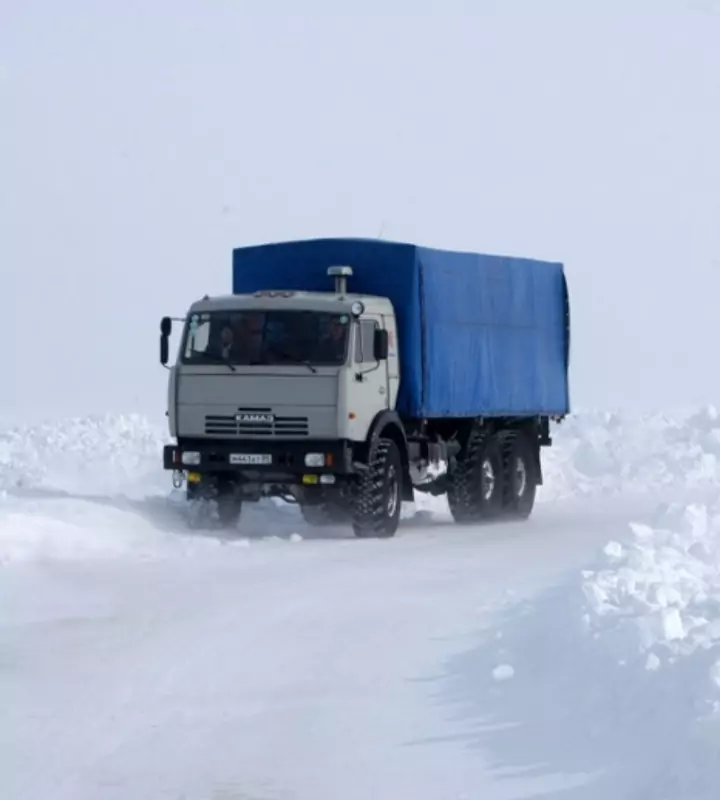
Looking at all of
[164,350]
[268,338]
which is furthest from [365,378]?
[164,350]

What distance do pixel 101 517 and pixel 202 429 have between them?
4.53ft

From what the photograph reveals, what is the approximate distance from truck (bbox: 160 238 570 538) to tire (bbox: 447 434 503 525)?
0.06 ft

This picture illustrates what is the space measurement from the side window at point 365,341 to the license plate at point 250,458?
4.41 ft

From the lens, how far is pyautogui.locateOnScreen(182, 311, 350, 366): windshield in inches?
746

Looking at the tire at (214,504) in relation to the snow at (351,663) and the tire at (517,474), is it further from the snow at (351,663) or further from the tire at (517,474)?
the tire at (517,474)

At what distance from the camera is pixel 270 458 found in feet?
62.1

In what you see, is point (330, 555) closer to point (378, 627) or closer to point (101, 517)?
point (101, 517)

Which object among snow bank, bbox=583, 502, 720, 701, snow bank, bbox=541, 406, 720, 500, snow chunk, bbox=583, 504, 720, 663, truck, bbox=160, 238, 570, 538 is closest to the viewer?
snow bank, bbox=583, 502, 720, 701

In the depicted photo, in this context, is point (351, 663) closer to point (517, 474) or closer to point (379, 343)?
point (379, 343)

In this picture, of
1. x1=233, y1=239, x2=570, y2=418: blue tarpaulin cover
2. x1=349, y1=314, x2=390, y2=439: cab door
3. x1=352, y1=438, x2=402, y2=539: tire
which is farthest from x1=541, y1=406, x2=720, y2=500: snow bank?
x1=349, y1=314, x2=390, y2=439: cab door

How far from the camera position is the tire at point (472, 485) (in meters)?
22.4

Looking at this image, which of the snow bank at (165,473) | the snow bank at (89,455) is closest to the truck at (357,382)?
the snow bank at (165,473)

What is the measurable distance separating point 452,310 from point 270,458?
3570mm

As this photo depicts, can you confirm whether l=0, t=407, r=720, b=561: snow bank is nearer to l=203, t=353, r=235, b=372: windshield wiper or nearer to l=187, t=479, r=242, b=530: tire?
l=187, t=479, r=242, b=530: tire
